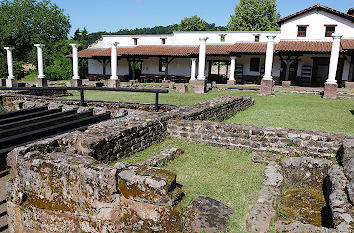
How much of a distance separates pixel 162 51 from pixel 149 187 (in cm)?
2591

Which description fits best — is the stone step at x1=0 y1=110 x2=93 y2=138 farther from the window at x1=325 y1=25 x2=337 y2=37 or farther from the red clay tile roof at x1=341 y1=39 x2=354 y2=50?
the window at x1=325 y1=25 x2=337 y2=37

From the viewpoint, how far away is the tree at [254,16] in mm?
49781

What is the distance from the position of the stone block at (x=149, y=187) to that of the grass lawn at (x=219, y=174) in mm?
255

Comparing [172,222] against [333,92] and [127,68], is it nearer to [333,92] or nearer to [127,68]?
[333,92]

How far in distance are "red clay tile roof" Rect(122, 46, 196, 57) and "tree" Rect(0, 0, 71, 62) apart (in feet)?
70.6

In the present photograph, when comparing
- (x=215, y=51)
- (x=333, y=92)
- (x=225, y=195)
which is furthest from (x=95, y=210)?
(x=215, y=51)

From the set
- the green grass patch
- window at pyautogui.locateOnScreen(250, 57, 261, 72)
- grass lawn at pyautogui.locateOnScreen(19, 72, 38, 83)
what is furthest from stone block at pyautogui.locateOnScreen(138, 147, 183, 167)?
grass lawn at pyautogui.locateOnScreen(19, 72, 38, 83)

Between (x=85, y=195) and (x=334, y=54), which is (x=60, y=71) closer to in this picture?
(x=334, y=54)

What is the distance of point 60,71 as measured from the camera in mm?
32844

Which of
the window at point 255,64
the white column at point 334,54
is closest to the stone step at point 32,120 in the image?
the white column at point 334,54

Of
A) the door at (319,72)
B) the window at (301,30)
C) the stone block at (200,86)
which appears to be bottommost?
the stone block at (200,86)

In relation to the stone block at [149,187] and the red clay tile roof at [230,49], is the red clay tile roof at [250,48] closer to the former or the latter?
the red clay tile roof at [230,49]

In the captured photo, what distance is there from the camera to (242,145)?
628 cm

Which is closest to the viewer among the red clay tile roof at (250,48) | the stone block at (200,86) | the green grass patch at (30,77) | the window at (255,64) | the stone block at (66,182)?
the stone block at (66,182)
